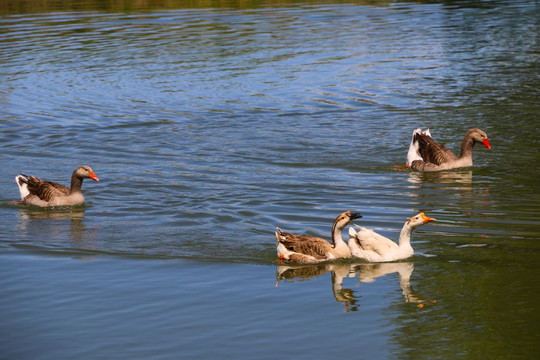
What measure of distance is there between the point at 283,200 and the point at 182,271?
4.33m

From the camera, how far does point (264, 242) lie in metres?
15.0

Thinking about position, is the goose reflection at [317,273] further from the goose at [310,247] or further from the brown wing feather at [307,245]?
the brown wing feather at [307,245]

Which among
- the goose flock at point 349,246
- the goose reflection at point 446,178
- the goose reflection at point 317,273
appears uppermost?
the goose flock at point 349,246

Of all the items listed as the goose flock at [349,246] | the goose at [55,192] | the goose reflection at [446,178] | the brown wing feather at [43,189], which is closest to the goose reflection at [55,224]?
the goose at [55,192]

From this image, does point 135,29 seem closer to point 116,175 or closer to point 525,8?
point 525,8

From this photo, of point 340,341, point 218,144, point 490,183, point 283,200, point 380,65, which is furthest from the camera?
point 380,65

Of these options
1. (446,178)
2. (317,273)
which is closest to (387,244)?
(317,273)

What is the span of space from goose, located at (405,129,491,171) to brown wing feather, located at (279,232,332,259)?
22.2ft

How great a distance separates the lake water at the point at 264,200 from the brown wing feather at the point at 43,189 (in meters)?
0.38

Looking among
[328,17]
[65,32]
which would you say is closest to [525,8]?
[328,17]

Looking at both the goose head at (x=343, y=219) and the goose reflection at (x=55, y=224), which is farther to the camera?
the goose reflection at (x=55, y=224)

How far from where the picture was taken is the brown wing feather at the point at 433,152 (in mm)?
20047

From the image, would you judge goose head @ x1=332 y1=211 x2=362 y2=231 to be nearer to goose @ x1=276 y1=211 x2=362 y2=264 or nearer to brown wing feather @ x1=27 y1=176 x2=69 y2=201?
goose @ x1=276 y1=211 x2=362 y2=264

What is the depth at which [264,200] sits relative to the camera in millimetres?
17562
